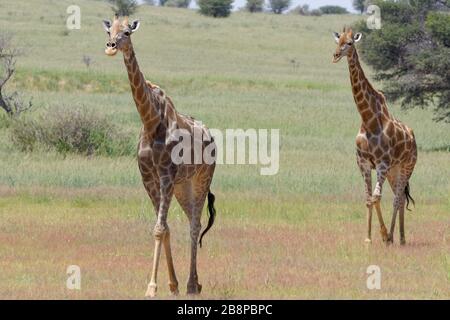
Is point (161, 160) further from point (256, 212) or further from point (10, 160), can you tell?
point (10, 160)

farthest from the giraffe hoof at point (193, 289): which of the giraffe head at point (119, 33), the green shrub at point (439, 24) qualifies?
the green shrub at point (439, 24)

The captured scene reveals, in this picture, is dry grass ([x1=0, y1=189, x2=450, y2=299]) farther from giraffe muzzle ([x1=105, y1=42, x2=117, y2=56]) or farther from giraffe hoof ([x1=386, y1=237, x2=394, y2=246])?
giraffe muzzle ([x1=105, y1=42, x2=117, y2=56])

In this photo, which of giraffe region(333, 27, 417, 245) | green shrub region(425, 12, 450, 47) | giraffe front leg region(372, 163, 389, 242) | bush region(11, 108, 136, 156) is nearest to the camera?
giraffe front leg region(372, 163, 389, 242)

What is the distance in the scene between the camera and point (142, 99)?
11617mm

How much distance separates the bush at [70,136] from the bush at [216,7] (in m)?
76.4

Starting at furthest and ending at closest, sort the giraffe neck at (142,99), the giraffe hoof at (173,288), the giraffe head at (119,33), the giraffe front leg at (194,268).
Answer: the giraffe front leg at (194,268)
the giraffe hoof at (173,288)
the giraffe neck at (142,99)
the giraffe head at (119,33)

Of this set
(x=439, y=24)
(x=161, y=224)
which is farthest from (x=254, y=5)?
(x=161, y=224)

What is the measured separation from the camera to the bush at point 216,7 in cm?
10350

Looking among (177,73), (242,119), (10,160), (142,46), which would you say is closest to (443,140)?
(242,119)

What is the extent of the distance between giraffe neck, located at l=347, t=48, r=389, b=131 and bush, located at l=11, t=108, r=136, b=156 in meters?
11.7

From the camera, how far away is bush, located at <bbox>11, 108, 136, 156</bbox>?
2741 cm

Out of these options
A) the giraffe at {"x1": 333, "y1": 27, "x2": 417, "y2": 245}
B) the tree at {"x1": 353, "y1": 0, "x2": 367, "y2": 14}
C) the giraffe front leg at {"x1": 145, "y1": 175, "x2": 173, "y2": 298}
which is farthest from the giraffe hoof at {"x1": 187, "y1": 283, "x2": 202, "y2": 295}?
the tree at {"x1": 353, "y1": 0, "x2": 367, "y2": 14}

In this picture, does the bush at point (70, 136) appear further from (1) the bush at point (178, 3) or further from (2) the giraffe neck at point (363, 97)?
(1) the bush at point (178, 3)

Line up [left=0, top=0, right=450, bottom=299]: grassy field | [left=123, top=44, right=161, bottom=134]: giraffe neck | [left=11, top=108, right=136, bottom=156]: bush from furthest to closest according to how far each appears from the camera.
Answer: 1. [left=11, top=108, right=136, bottom=156]: bush
2. [left=0, top=0, right=450, bottom=299]: grassy field
3. [left=123, top=44, right=161, bottom=134]: giraffe neck
